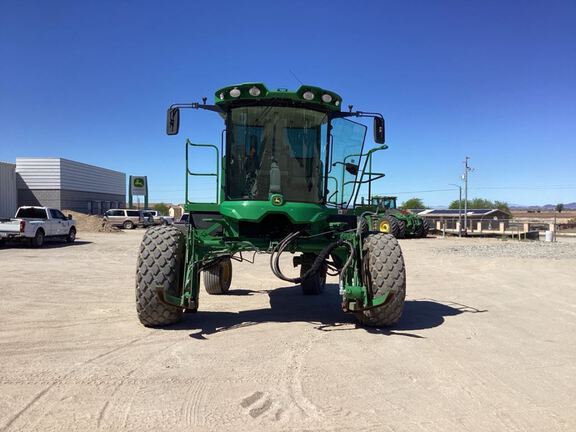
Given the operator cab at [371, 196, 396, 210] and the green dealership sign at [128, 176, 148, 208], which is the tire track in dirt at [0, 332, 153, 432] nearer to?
the operator cab at [371, 196, 396, 210]

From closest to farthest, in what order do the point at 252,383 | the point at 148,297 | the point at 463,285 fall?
the point at 252,383
the point at 148,297
the point at 463,285

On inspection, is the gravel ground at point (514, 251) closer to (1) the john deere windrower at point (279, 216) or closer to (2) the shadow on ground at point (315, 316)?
(2) the shadow on ground at point (315, 316)

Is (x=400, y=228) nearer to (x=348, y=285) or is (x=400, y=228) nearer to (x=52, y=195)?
(x=348, y=285)

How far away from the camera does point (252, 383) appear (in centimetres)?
406

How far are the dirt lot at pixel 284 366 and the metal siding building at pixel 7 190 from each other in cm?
2971

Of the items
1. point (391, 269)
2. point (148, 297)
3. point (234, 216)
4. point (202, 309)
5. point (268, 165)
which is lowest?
point (202, 309)

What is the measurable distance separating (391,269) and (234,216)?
6.60 feet

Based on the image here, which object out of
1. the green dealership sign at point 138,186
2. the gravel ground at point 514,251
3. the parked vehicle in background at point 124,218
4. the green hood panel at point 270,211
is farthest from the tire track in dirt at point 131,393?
the green dealership sign at point 138,186

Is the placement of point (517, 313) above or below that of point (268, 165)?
below

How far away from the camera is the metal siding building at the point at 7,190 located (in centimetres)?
3372

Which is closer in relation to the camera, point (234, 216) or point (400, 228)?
point (234, 216)

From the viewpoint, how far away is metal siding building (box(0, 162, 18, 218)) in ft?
111

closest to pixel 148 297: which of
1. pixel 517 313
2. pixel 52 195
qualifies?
pixel 517 313

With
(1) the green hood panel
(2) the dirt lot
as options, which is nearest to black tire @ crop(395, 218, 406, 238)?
(2) the dirt lot
